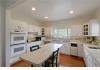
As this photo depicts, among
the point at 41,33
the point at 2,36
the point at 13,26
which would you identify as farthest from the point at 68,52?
the point at 2,36

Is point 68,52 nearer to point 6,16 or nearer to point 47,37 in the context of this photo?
point 47,37

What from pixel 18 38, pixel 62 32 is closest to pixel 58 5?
pixel 18 38

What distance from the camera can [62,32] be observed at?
6.04 m

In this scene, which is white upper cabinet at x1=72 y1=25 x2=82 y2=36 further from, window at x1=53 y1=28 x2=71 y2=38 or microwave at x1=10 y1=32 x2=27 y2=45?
microwave at x1=10 y1=32 x2=27 y2=45

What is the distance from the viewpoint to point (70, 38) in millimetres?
5609

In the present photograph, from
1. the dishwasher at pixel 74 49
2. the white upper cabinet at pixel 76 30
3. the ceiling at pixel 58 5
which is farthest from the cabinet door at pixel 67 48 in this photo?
the ceiling at pixel 58 5

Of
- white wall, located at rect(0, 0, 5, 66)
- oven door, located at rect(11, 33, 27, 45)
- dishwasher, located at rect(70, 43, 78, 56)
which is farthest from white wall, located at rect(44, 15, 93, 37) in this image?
white wall, located at rect(0, 0, 5, 66)

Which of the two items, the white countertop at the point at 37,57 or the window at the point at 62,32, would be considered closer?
the white countertop at the point at 37,57

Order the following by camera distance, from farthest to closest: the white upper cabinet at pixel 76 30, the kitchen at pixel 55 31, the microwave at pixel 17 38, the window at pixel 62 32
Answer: the window at pixel 62 32 < the white upper cabinet at pixel 76 30 < the microwave at pixel 17 38 < the kitchen at pixel 55 31

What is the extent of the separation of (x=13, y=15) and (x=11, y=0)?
1.82 meters

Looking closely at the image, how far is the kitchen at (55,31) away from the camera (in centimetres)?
254

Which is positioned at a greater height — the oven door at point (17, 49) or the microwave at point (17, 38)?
the microwave at point (17, 38)

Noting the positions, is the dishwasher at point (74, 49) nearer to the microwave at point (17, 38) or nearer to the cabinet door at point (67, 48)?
the cabinet door at point (67, 48)

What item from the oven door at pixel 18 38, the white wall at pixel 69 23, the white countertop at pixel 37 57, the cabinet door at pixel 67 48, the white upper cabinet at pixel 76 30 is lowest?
the cabinet door at pixel 67 48
